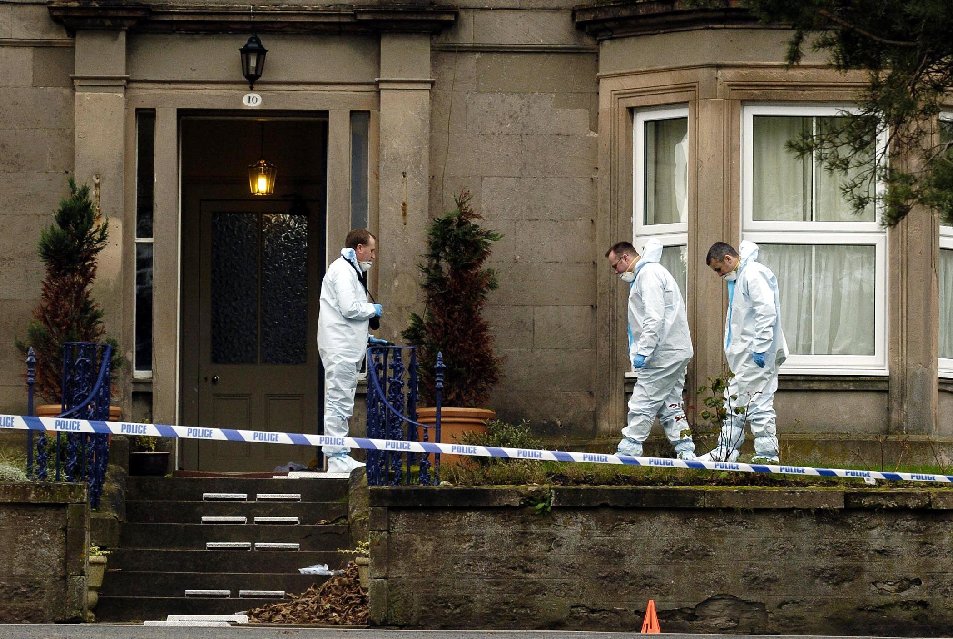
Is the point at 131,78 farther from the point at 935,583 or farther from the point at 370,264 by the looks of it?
the point at 935,583

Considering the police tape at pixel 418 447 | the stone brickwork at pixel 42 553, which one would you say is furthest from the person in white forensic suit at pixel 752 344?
the stone brickwork at pixel 42 553

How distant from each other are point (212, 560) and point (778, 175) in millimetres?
5838

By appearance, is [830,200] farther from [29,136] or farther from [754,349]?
[29,136]

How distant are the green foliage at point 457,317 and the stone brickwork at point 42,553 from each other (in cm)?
417

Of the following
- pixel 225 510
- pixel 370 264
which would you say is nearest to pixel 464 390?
pixel 370 264

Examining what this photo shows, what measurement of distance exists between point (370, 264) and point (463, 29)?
2.52 meters

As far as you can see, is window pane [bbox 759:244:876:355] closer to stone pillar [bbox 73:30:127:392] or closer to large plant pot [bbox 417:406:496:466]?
large plant pot [bbox 417:406:496:466]

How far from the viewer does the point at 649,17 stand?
15516 mm

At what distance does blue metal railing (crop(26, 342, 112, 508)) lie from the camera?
1245 centimetres

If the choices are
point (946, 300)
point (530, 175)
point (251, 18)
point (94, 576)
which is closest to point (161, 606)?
point (94, 576)

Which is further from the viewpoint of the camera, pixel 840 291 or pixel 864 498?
pixel 840 291

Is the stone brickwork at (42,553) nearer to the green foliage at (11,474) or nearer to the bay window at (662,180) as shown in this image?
Result: the green foliage at (11,474)

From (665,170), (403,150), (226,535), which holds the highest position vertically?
(403,150)

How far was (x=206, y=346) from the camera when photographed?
58.6 ft
